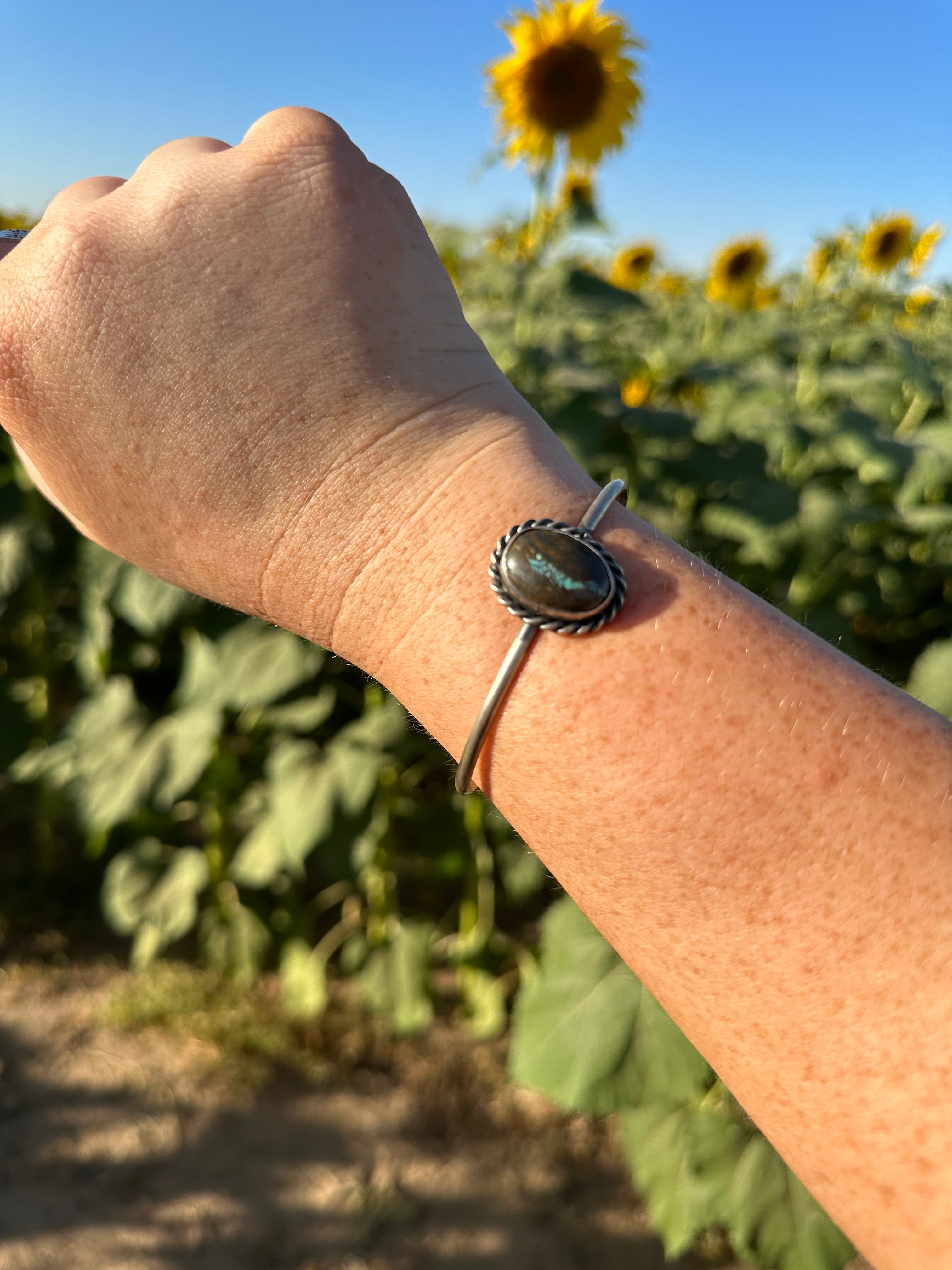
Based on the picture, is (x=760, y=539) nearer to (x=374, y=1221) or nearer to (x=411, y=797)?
(x=411, y=797)

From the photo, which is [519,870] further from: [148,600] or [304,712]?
[148,600]

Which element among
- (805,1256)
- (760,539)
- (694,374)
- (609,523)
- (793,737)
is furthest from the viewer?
(694,374)

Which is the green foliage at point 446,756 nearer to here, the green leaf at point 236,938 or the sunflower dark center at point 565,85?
the green leaf at point 236,938

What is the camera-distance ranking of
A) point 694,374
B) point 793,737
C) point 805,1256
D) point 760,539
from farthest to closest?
point 694,374, point 760,539, point 805,1256, point 793,737

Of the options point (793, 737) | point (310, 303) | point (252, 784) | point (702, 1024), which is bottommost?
point (252, 784)

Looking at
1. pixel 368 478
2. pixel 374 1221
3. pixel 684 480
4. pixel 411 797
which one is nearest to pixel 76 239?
pixel 368 478

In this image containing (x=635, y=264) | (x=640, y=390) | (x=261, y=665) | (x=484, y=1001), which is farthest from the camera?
(x=635, y=264)

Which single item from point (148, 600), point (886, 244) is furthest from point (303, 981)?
point (886, 244)
